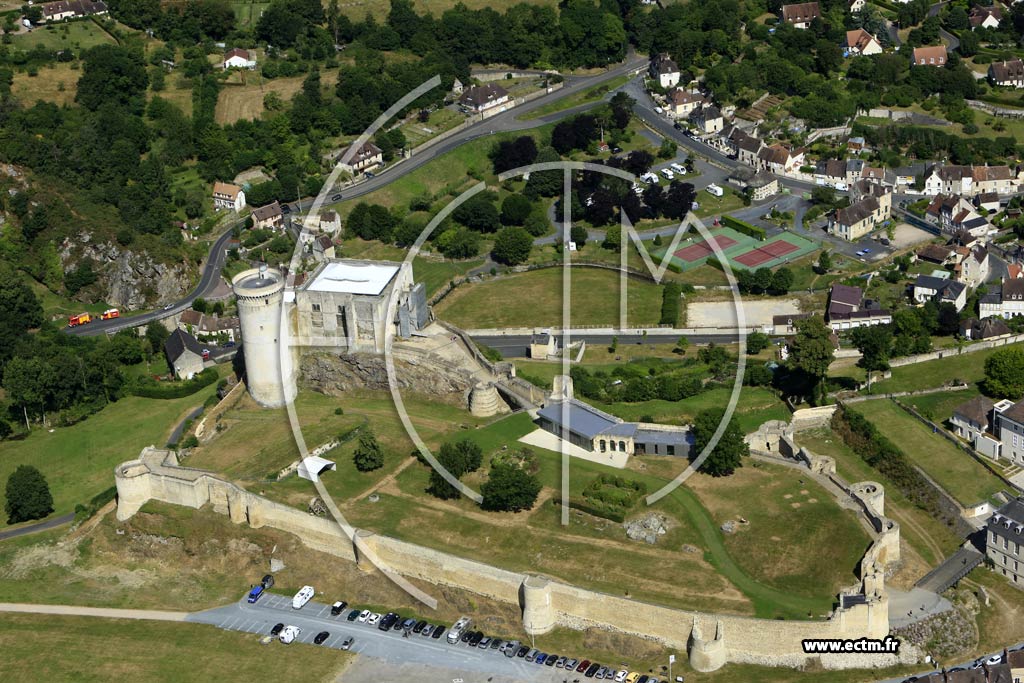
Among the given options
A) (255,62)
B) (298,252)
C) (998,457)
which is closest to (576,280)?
(298,252)

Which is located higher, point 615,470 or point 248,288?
point 248,288

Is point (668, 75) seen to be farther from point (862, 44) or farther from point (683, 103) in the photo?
point (862, 44)

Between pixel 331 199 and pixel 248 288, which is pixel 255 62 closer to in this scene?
pixel 331 199

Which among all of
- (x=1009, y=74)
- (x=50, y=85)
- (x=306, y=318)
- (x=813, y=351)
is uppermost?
(x=50, y=85)

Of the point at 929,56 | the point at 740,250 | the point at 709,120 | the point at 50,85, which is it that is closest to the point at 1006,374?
the point at 740,250

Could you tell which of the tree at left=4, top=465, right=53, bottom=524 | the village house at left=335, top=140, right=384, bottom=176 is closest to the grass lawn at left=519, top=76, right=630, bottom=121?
the village house at left=335, top=140, right=384, bottom=176

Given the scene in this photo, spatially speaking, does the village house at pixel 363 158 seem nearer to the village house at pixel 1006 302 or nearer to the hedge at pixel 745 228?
the hedge at pixel 745 228

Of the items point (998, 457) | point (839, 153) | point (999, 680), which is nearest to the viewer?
point (999, 680)
